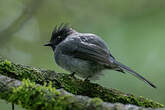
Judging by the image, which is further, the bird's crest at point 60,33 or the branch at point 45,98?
the bird's crest at point 60,33

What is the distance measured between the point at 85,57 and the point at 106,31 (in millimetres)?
1944

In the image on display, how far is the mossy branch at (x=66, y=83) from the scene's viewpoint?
3.74m

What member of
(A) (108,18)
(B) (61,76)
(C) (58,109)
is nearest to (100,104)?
(C) (58,109)

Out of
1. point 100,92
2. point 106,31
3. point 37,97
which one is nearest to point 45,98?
point 37,97

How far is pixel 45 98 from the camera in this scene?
2488 millimetres

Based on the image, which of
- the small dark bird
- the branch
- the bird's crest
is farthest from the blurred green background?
the branch

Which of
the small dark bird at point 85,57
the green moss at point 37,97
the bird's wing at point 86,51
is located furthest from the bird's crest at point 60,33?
the green moss at point 37,97

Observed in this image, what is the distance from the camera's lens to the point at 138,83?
21.4ft

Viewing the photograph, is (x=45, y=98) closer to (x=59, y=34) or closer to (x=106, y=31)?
(x=59, y=34)

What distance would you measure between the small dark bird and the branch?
2.42 meters

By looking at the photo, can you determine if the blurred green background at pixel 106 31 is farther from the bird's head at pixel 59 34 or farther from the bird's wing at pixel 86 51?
the bird's head at pixel 59 34

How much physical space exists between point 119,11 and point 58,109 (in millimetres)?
5296

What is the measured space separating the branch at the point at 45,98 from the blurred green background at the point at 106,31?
3.20m

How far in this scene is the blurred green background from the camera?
6.40m
